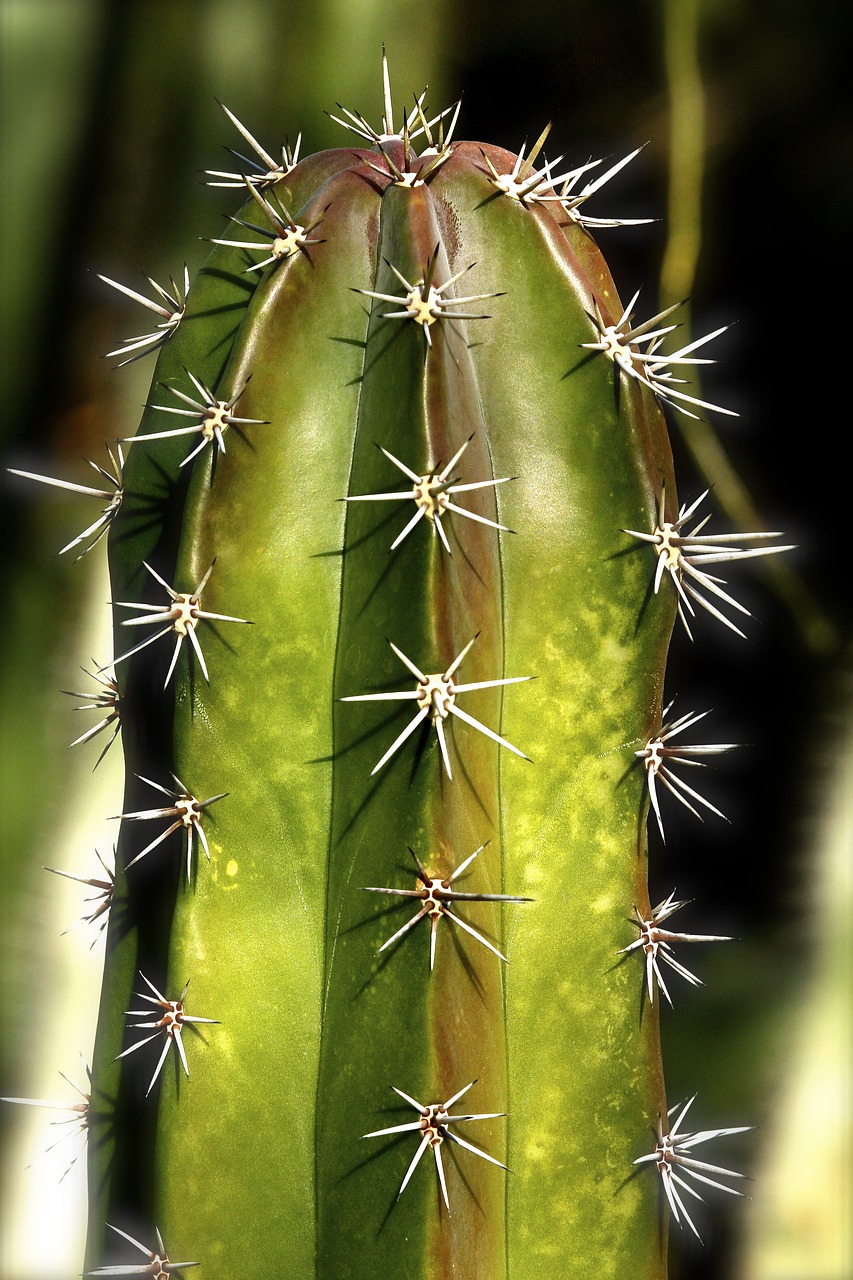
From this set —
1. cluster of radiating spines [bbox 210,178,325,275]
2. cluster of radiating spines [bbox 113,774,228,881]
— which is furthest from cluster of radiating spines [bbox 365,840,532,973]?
cluster of radiating spines [bbox 210,178,325,275]

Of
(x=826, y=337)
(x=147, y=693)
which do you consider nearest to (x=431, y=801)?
(x=147, y=693)

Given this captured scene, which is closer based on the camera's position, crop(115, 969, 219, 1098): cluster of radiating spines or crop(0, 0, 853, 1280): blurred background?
crop(115, 969, 219, 1098): cluster of radiating spines

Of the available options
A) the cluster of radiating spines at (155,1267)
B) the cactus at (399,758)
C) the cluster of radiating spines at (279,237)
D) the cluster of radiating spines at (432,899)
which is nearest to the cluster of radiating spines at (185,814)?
the cactus at (399,758)

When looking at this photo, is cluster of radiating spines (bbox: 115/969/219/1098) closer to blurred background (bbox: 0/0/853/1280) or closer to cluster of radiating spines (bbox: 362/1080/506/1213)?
cluster of radiating spines (bbox: 362/1080/506/1213)

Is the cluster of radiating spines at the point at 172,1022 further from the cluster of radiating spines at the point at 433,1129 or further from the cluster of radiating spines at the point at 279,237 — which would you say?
the cluster of radiating spines at the point at 279,237

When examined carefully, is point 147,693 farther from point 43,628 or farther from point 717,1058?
point 717,1058

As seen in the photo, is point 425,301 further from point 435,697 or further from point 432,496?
point 435,697

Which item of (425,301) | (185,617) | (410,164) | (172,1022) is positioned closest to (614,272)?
(410,164)
